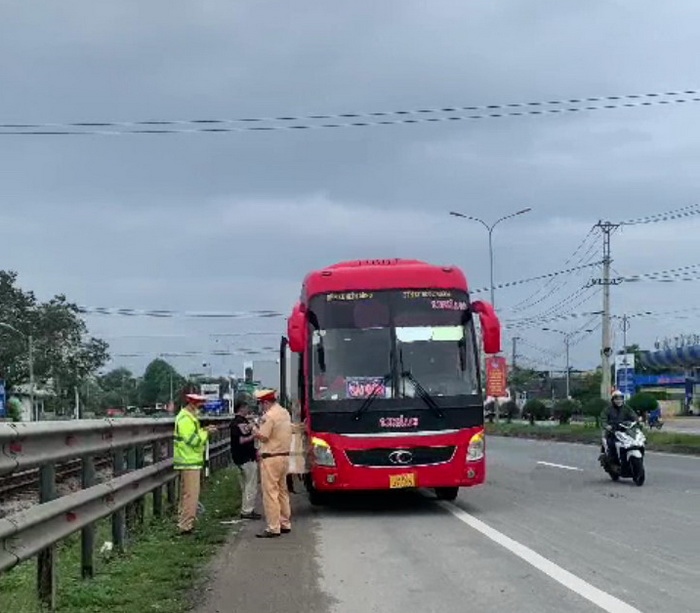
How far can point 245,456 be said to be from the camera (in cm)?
1426

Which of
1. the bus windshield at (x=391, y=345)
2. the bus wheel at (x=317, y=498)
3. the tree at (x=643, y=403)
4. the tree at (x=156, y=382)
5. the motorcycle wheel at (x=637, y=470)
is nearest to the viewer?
the bus windshield at (x=391, y=345)

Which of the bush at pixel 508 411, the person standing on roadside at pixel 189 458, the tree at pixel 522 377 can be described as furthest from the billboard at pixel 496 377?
A: the tree at pixel 522 377

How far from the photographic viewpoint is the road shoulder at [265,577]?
756cm

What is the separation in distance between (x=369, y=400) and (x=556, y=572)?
16.5 feet

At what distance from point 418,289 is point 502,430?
3879cm

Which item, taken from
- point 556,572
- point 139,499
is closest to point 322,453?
point 139,499

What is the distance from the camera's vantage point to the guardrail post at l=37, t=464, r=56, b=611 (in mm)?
6707

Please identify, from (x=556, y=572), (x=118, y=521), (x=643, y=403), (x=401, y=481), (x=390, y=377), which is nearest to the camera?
(x=556, y=572)

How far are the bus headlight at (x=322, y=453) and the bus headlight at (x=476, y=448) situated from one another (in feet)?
5.93

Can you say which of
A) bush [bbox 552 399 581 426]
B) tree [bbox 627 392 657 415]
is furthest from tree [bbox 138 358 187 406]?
tree [bbox 627 392 657 415]

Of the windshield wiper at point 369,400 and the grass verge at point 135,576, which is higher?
the windshield wiper at point 369,400

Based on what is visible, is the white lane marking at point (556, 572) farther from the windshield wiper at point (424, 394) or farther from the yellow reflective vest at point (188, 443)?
the yellow reflective vest at point (188, 443)

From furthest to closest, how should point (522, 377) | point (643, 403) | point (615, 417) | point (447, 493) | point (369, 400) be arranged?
point (522, 377), point (643, 403), point (615, 417), point (447, 493), point (369, 400)

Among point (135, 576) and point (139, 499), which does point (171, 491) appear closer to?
point (139, 499)
